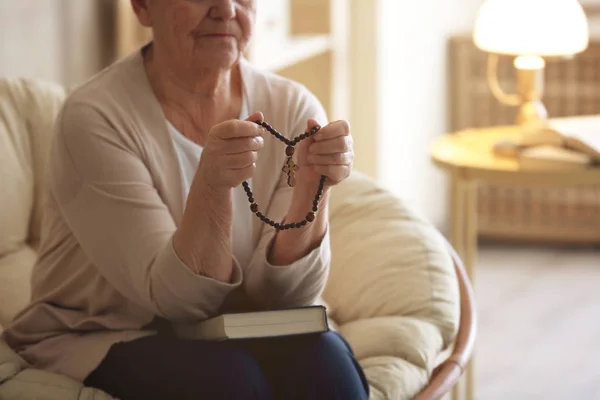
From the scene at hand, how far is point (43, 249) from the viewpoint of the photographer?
1.38m

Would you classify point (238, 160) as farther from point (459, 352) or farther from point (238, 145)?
point (459, 352)

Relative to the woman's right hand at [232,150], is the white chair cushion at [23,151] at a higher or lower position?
lower

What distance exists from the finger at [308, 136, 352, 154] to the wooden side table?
0.97 meters

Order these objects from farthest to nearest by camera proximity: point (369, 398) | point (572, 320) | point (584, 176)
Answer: point (572, 320) < point (584, 176) < point (369, 398)

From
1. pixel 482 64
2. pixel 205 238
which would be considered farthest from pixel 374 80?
pixel 205 238

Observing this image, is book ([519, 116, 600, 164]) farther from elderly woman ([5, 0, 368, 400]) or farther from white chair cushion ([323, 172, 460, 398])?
elderly woman ([5, 0, 368, 400])

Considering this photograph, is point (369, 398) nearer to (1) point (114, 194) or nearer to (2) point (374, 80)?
(1) point (114, 194)

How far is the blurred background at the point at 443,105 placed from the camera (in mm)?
2092

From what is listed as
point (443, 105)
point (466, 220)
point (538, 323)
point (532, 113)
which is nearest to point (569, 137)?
point (532, 113)

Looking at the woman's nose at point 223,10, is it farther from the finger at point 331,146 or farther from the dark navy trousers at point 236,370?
the dark navy trousers at point 236,370

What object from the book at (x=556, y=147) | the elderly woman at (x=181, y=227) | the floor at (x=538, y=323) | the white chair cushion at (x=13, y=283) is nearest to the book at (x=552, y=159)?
the book at (x=556, y=147)

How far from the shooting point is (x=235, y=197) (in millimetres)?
1369

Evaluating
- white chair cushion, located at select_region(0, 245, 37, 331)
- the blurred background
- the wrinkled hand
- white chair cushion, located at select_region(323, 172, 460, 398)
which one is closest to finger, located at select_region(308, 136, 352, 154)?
the wrinkled hand

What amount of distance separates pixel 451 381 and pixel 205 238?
1.52 feet
